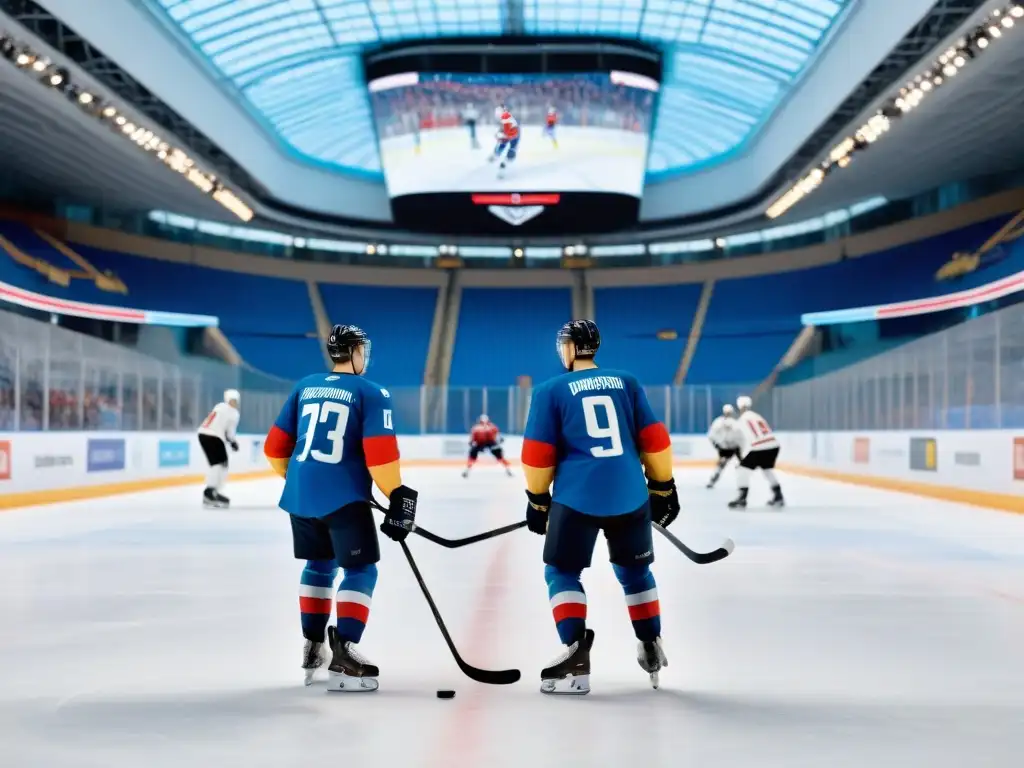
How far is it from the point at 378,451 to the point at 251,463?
23.7 meters

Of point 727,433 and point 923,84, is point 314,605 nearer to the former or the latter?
point 727,433

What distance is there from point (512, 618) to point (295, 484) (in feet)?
6.65

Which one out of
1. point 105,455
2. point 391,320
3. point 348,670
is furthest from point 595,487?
point 391,320

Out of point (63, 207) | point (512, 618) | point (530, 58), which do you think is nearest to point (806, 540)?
point (512, 618)

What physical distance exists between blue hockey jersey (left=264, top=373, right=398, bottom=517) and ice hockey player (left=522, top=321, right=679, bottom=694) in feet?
1.98

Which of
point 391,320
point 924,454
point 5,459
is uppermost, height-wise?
point 391,320

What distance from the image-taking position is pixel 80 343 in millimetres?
18719

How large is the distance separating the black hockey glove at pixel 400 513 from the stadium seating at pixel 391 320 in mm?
38859

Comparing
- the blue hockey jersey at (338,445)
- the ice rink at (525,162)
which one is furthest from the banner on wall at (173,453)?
the blue hockey jersey at (338,445)

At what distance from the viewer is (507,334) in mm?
45844

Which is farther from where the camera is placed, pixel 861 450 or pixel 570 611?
pixel 861 450

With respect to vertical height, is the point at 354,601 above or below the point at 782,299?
below

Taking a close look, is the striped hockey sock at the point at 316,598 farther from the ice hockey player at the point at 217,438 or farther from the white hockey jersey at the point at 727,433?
the white hockey jersey at the point at 727,433

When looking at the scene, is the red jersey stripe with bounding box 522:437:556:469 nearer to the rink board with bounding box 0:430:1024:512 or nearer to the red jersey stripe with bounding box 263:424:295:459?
the red jersey stripe with bounding box 263:424:295:459
